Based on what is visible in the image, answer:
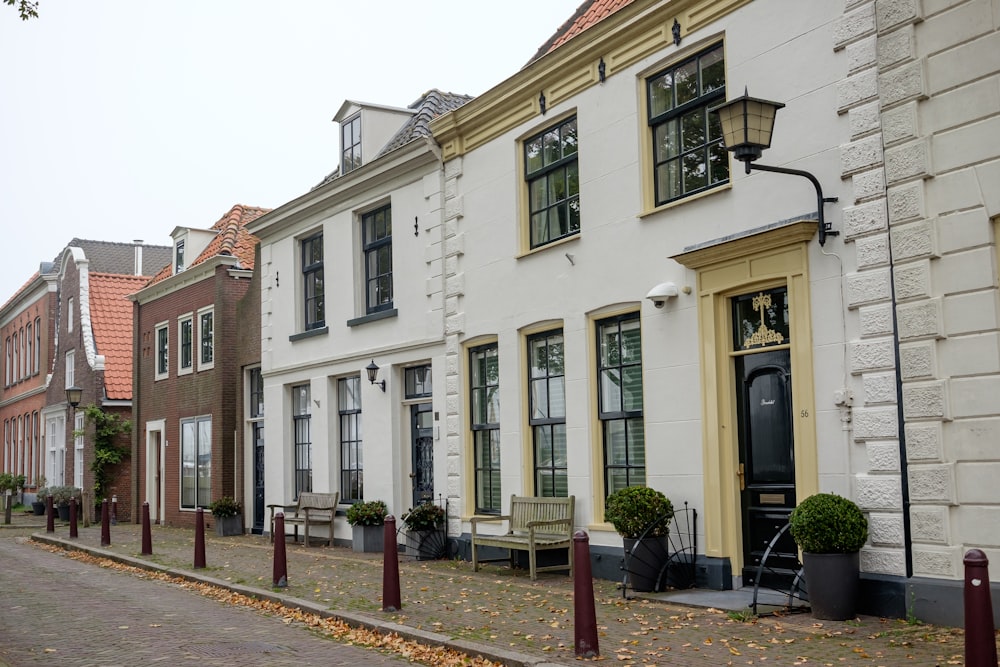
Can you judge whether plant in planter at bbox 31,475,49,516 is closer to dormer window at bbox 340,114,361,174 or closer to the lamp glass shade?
dormer window at bbox 340,114,361,174

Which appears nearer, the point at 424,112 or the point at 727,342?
the point at 727,342

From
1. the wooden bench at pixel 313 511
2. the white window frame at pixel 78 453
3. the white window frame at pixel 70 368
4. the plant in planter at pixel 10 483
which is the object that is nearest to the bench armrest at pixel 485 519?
the wooden bench at pixel 313 511

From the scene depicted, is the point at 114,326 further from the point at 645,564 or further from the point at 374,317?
the point at 645,564

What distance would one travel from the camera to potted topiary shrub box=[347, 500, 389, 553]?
1794cm

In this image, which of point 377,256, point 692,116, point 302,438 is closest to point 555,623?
point 692,116

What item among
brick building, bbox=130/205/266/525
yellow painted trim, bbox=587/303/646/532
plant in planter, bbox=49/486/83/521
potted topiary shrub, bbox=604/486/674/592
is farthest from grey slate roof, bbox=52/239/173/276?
potted topiary shrub, bbox=604/486/674/592

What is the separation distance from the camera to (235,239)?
2584cm

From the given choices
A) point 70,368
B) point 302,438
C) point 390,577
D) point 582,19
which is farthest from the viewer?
A: point 70,368

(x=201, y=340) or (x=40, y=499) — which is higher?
(x=201, y=340)

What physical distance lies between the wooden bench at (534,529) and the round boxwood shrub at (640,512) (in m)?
1.68

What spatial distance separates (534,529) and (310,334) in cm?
858

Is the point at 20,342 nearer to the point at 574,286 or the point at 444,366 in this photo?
the point at 444,366

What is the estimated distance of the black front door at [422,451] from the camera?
1748cm

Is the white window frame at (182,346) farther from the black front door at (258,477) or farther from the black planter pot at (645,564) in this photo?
the black planter pot at (645,564)
